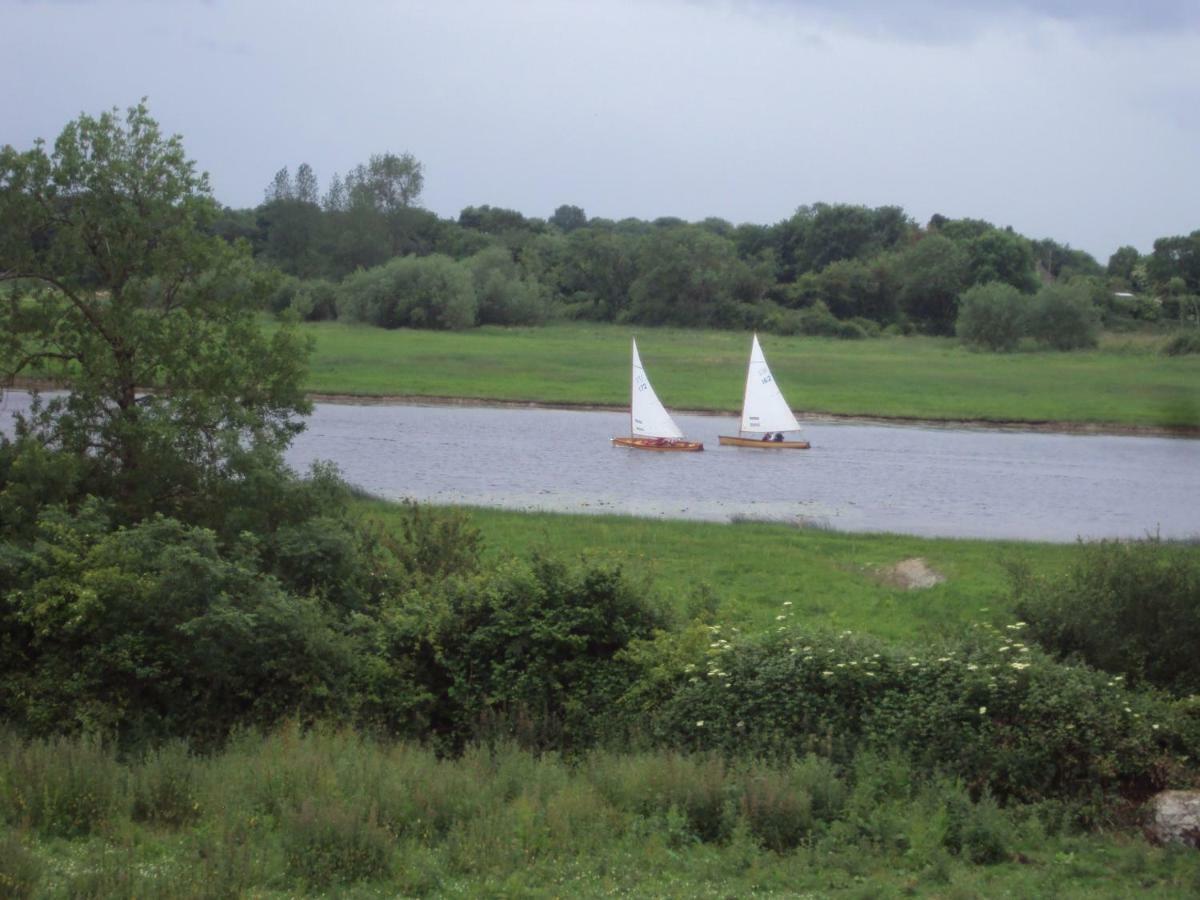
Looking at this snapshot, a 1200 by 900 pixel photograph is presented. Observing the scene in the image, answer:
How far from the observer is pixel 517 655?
1408cm

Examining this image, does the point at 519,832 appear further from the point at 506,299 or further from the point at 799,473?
the point at 506,299

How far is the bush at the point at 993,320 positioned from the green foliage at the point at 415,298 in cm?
3299

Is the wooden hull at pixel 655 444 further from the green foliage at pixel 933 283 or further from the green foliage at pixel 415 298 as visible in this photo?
the green foliage at pixel 933 283

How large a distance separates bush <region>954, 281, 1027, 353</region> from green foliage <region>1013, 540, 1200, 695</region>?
68406 mm

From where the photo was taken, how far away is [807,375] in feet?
226

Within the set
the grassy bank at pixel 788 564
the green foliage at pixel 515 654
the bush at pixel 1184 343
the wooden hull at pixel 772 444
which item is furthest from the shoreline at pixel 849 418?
the green foliage at pixel 515 654

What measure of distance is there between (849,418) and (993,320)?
27.4 m

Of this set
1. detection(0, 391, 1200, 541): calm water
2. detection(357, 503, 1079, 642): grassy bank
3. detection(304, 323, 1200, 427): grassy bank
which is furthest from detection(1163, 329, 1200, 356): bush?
detection(357, 503, 1079, 642): grassy bank

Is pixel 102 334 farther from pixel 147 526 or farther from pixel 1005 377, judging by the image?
pixel 1005 377

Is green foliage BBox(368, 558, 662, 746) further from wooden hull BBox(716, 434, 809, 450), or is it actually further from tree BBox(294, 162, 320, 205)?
tree BBox(294, 162, 320, 205)

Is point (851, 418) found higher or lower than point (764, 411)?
lower

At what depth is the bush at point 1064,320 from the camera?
78.7 m

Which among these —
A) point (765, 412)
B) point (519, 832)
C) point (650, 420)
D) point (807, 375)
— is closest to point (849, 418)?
point (765, 412)

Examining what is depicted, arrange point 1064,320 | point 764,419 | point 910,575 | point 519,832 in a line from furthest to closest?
point 1064,320
point 764,419
point 910,575
point 519,832
